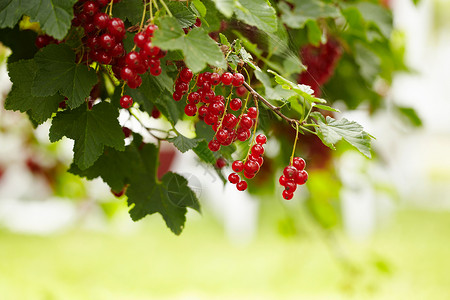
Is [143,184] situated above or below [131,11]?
below

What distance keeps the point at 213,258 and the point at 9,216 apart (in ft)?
3.15

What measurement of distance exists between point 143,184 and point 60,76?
151 mm

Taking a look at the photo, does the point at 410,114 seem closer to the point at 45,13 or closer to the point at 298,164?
the point at 298,164

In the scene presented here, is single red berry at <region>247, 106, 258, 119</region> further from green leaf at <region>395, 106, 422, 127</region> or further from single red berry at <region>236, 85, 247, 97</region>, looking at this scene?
green leaf at <region>395, 106, 422, 127</region>

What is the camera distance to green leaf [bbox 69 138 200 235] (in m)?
0.46

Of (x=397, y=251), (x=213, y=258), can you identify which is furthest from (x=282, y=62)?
(x=397, y=251)

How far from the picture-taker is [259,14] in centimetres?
35

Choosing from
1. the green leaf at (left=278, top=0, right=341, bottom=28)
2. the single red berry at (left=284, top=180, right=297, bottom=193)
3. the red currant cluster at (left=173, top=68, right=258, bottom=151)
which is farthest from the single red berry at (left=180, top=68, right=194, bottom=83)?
the green leaf at (left=278, top=0, right=341, bottom=28)

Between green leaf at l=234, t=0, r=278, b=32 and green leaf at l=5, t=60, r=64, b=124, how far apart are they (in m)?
0.16

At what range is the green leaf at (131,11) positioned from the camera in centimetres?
37

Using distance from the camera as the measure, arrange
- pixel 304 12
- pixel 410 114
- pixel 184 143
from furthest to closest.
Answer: pixel 410 114 < pixel 304 12 < pixel 184 143

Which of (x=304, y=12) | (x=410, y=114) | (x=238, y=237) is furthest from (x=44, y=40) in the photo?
(x=238, y=237)

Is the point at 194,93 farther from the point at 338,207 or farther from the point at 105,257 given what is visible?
the point at 338,207

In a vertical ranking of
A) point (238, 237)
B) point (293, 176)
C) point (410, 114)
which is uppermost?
point (293, 176)
